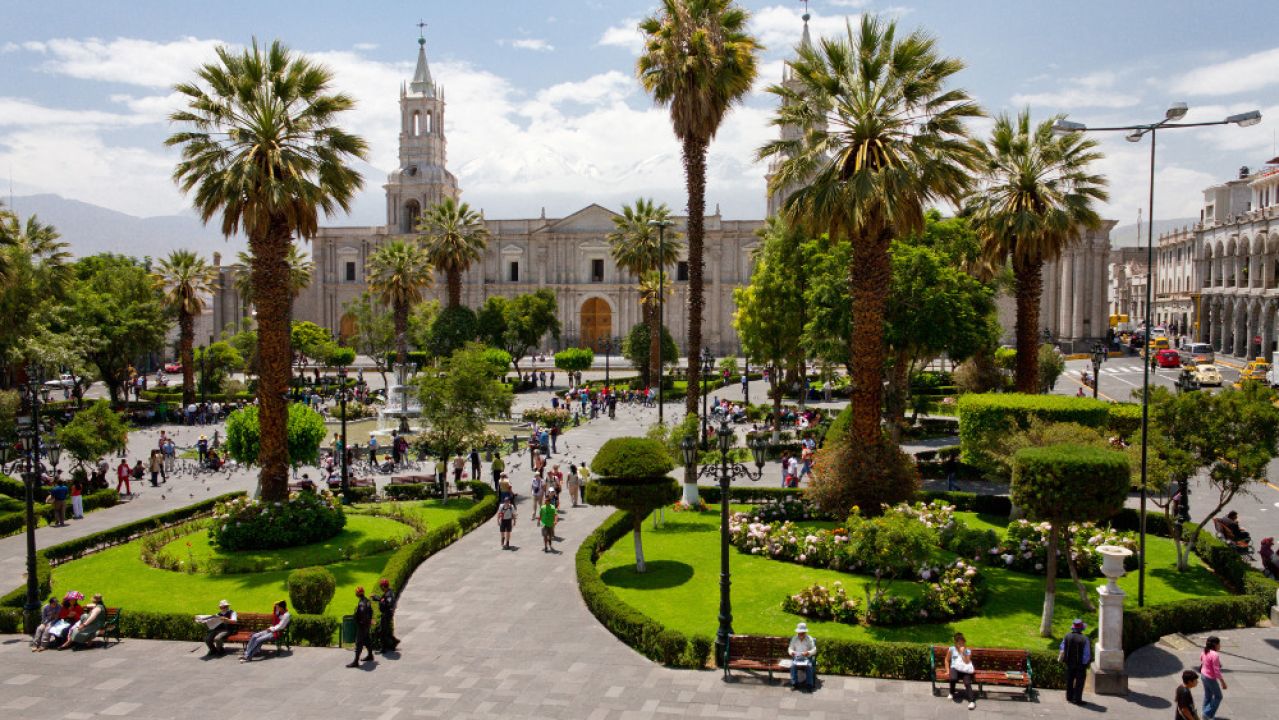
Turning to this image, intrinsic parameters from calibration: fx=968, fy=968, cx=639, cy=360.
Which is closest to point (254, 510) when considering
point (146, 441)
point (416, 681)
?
point (416, 681)

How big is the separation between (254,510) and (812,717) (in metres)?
12.6

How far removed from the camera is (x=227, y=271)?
79.4m

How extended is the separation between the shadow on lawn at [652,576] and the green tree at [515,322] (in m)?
37.8

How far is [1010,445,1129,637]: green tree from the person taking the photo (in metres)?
13.0

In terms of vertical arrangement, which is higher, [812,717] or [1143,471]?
[1143,471]

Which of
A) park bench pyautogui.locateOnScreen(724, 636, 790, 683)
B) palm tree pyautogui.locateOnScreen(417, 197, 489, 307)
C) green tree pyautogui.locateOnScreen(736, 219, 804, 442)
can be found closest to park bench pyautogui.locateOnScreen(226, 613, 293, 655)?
park bench pyautogui.locateOnScreen(724, 636, 790, 683)

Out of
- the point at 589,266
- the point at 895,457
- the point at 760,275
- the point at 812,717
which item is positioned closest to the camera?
the point at 812,717

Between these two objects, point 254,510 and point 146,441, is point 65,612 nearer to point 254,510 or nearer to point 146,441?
point 254,510

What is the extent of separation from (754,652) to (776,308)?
72.1ft

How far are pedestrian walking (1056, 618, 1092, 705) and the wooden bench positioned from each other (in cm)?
44

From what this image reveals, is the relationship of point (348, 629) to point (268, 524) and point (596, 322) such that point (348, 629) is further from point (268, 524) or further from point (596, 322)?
point (596, 322)

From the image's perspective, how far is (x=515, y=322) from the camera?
55000 mm

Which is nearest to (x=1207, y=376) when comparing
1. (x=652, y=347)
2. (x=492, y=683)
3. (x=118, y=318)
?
(x=652, y=347)

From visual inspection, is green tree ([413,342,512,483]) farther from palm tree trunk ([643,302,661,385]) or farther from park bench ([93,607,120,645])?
palm tree trunk ([643,302,661,385])
